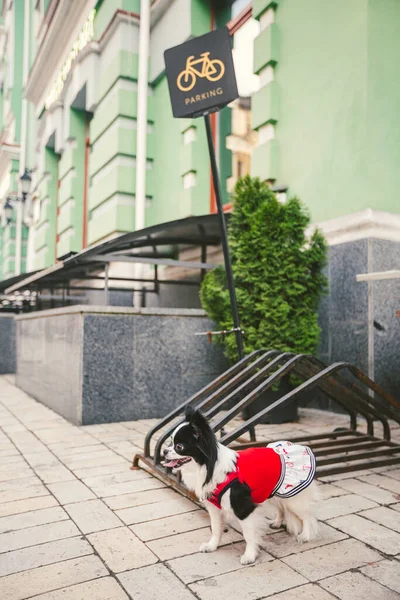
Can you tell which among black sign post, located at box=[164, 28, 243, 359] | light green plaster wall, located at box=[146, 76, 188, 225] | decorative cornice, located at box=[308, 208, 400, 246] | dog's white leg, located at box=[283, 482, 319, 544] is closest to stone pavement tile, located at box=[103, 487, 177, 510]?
→ dog's white leg, located at box=[283, 482, 319, 544]

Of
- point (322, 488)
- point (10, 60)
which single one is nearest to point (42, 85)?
point (10, 60)

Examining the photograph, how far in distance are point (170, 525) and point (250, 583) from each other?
93cm

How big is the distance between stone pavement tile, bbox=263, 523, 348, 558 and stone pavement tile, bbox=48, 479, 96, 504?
155cm

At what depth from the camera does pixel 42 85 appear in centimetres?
1911

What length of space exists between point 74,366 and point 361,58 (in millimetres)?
6120

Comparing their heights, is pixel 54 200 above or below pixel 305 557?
above

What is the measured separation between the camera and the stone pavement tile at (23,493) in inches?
157

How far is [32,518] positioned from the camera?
356 centimetres

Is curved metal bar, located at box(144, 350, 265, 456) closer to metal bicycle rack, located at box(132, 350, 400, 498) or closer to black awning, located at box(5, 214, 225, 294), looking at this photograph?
metal bicycle rack, located at box(132, 350, 400, 498)

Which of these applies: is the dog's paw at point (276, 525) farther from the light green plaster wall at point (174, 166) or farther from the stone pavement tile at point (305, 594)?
the light green plaster wall at point (174, 166)

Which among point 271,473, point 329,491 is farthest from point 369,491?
point 271,473

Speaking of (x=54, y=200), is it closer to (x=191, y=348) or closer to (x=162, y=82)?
(x=162, y=82)

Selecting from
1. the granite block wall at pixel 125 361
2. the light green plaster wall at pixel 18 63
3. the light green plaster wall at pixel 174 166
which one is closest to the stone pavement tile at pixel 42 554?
the granite block wall at pixel 125 361

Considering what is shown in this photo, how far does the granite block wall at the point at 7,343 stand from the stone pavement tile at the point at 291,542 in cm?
1254
